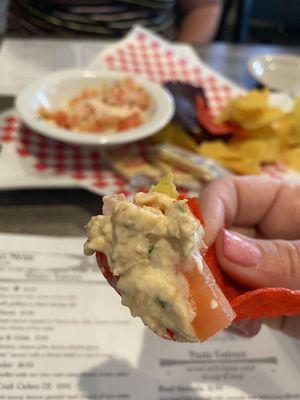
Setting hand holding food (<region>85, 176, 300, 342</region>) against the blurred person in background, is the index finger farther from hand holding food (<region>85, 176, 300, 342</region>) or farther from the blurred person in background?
the blurred person in background

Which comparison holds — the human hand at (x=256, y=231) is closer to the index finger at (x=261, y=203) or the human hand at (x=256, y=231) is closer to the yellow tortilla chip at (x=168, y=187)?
the index finger at (x=261, y=203)

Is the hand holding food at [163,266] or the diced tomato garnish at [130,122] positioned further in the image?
the diced tomato garnish at [130,122]

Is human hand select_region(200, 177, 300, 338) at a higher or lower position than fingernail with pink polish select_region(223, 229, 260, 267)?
lower

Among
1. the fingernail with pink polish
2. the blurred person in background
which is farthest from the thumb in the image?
the blurred person in background

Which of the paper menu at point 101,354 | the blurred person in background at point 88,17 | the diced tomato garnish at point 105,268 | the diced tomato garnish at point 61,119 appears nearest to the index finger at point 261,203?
the paper menu at point 101,354

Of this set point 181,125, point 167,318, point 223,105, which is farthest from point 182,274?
point 223,105
